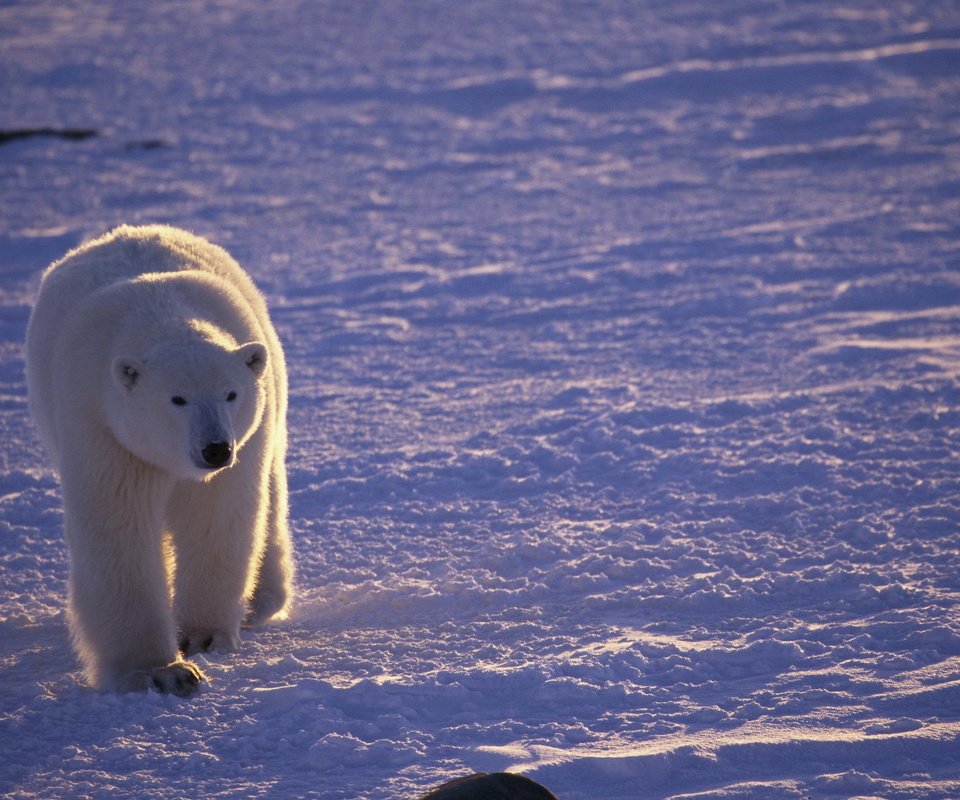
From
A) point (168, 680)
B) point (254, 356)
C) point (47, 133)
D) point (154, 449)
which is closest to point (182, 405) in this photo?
point (154, 449)

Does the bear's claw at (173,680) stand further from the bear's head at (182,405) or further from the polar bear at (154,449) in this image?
the bear's head at (182,405)

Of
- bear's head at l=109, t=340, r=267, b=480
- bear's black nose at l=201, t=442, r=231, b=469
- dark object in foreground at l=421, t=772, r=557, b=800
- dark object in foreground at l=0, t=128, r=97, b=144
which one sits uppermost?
dark object in foreground at l=0, t=128, r=97, b=144

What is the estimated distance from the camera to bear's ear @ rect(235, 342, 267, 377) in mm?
3219

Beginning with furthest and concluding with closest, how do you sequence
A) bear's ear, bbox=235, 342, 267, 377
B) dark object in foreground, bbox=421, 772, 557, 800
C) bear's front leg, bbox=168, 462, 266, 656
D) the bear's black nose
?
bear's front leg, bbox=168, 462, 266, 656 < bear's ear, bbox=235, 342, 267, 377 < the bear's black nose < dark object in foreground, bbox=421, 772, 557, 800

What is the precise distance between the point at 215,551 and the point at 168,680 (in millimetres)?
392

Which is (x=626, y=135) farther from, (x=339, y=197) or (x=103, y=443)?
(x=103, y=443)

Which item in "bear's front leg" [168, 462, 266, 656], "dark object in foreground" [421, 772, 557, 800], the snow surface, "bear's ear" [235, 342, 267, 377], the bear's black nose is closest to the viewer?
"dark object in foreground" [421, 772, 557, 800]

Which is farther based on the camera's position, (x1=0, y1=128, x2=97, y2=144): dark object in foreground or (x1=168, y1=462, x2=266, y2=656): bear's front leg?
(x1=0, y1=128, x2=97, y2=144): dark object in foreground

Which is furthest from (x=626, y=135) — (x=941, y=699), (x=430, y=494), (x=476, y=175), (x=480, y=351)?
(x=941, y=699)

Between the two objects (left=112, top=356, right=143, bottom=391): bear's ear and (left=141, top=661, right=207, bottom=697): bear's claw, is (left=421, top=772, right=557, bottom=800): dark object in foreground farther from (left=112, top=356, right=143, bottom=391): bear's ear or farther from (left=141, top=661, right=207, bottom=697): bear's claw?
(left=112, top=356, right=143, bottom=391): bear's ear

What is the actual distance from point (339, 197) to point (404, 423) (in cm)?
387

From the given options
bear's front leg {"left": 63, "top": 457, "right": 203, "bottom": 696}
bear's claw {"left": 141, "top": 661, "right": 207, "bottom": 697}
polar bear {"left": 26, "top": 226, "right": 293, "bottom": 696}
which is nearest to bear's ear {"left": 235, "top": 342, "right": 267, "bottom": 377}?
polar bear {"left": 26, "top": 226, "right": 293, "bottom": 696}

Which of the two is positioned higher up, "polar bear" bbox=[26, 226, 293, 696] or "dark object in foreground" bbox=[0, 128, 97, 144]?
"dark object in foreground" bbox=[0, 128, 97, 144]

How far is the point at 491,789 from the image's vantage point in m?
2.49
